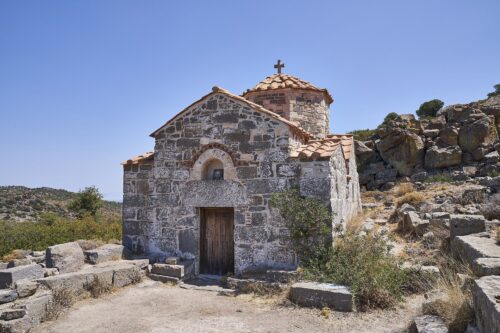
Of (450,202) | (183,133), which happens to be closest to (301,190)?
(183,133)

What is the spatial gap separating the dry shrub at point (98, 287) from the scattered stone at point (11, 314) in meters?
1.74

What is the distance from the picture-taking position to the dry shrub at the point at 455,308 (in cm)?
438

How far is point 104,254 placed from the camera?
356 inches

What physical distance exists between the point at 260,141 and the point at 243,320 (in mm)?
4105

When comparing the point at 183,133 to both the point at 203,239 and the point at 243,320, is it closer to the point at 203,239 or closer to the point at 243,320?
the point at 203,239

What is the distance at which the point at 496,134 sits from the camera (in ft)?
68.9

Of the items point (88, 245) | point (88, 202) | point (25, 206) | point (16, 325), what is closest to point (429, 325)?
point (16, 325)

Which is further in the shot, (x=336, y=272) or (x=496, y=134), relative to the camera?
(x=496, y=134)

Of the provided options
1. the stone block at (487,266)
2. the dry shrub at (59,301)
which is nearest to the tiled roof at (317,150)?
the stone block at (487,266)

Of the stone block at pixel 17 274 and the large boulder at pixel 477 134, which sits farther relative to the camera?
the large boulder at pixel 477 134

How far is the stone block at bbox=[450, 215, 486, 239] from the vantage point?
8070 mm

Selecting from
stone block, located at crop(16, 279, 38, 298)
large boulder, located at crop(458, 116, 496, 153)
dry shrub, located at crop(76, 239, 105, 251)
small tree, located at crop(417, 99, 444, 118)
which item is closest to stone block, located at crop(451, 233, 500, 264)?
stone block, located at crop(16, 279, 38, 298)

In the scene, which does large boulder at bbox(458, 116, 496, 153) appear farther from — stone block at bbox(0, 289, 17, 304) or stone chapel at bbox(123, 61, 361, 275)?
stone block at bbox(0, 289, 17, 304)

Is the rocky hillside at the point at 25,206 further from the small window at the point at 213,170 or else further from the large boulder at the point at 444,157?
the large boulder at the point at 444,157
